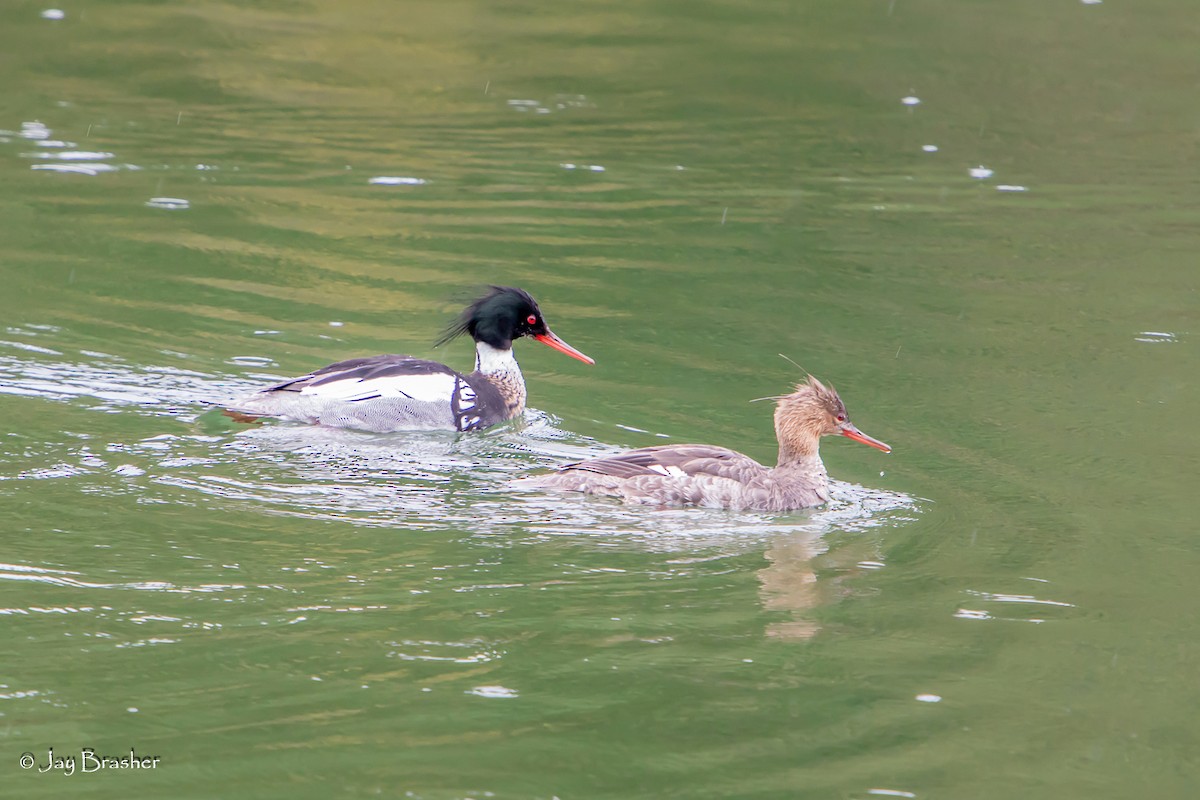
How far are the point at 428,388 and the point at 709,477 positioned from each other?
7.88 ft

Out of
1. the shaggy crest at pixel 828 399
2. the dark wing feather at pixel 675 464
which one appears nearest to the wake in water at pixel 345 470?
the dark wing feather at pixel 675 464

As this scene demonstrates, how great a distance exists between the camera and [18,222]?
14359mm

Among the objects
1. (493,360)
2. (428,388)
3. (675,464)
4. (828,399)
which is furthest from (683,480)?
(493,360)

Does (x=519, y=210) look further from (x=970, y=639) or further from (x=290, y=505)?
(x=970, y=639)

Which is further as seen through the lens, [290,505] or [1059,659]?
[290,505]

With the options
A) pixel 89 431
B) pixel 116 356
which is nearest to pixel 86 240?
pixel 116 356

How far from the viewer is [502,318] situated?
36.9ft

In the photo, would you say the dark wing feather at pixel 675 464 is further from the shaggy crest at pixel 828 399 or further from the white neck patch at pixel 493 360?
the white neck patch at pixel 493 360

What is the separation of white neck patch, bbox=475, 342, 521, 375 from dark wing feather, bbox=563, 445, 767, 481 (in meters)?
2.28

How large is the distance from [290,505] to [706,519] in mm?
2175

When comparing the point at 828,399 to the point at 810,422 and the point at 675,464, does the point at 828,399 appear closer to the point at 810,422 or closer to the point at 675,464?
the point at 810,422

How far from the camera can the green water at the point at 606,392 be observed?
6.20m

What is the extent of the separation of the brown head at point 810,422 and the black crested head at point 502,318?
2406 millimetres

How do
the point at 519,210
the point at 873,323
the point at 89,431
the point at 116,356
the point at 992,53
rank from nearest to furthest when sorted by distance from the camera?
1. the point at 89,431
2. the point at 116,356
3. the point at 873,323
4. the point at 519,210
5. the point at 992,53
